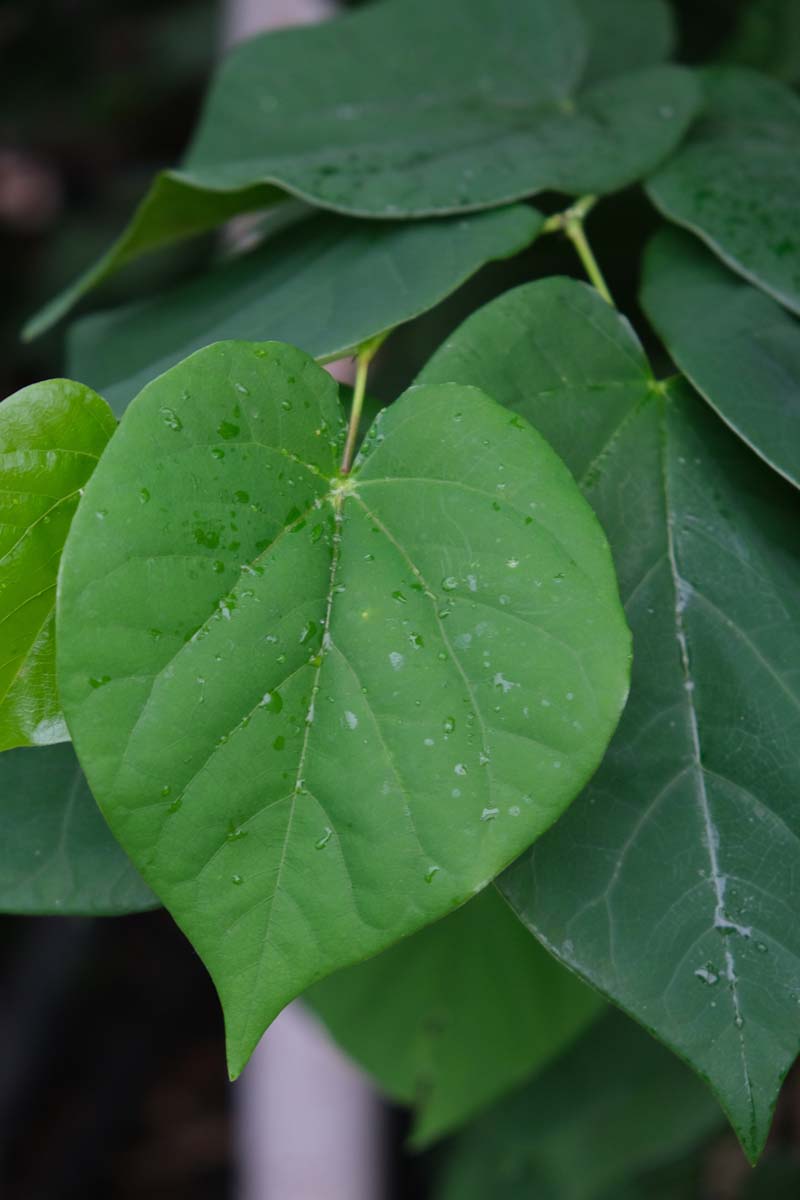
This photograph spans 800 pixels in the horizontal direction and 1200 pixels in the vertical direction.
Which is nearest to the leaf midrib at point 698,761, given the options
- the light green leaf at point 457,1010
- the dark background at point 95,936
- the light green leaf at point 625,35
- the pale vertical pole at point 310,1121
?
the light green leaf at point 457,1010

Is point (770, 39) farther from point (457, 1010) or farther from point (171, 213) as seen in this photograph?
point (457, 1010)

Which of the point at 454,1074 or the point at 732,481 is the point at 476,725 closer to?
the point at 732,481

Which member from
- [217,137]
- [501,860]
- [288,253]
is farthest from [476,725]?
[217,137]

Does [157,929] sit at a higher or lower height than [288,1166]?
lower

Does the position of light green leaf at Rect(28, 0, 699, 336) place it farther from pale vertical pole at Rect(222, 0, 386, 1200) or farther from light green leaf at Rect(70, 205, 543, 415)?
pale vertical pole at Rect(222, 0, 386, 1200)

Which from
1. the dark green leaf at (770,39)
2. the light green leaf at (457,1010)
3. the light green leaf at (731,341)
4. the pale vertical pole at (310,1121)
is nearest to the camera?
the light green leaf at (731,341)

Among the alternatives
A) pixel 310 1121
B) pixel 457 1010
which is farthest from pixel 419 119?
pixel 310 1121

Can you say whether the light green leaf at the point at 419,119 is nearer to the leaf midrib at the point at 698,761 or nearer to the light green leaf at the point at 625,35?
the light green leaf at the point at 625,35
